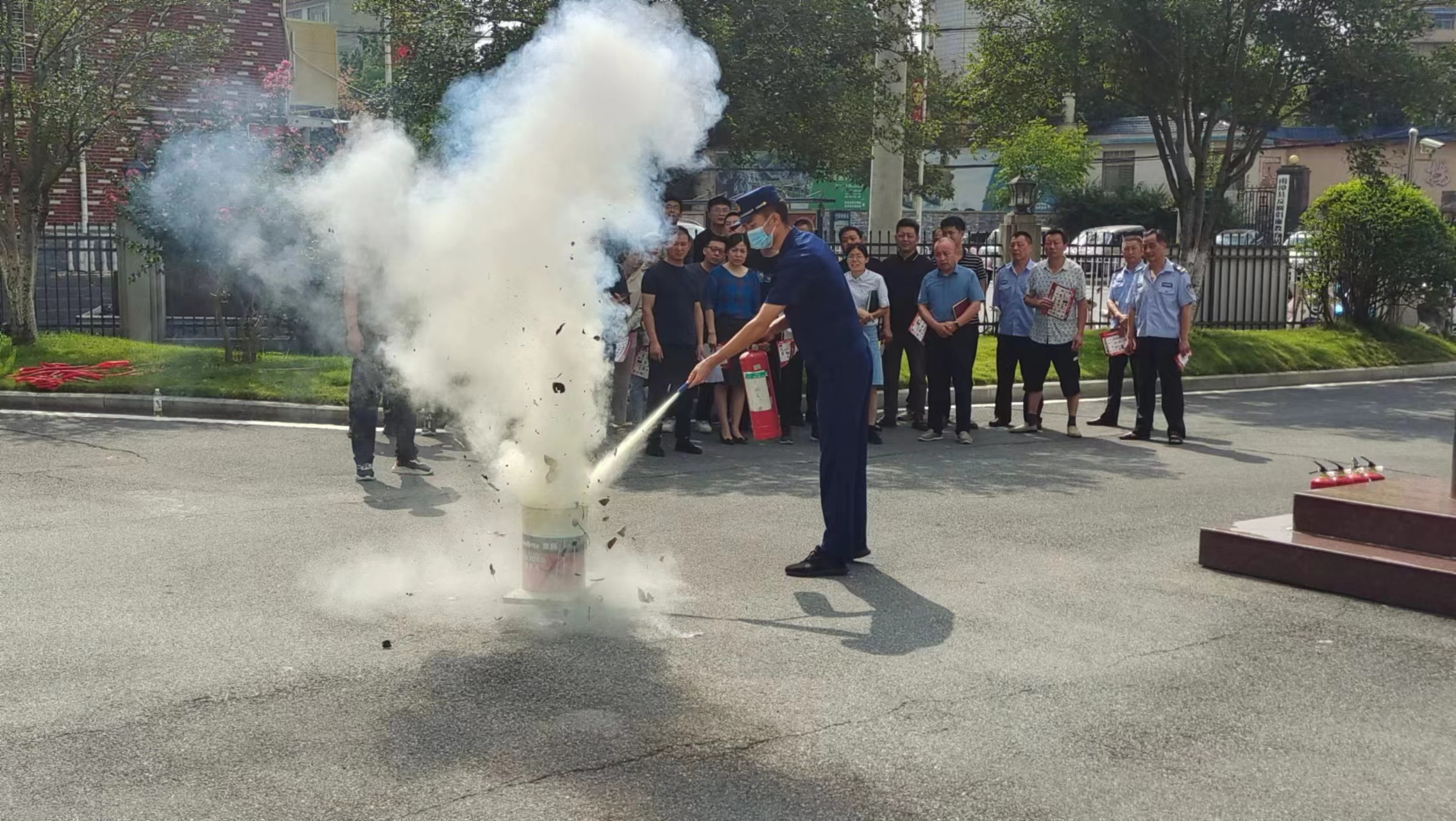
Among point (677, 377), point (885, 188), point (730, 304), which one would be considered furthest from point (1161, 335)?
point (885, 188)

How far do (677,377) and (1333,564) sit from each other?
6.00m

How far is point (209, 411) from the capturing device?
1392 centimetres

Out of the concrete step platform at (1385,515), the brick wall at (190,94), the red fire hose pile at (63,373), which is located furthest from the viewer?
the brick wall at (190,94)

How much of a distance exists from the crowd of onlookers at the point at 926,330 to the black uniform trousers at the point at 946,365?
1 centimetres

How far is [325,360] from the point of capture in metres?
16.5

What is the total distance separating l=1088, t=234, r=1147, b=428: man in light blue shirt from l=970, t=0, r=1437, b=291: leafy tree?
7022 mm

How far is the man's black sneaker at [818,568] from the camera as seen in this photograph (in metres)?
7.29

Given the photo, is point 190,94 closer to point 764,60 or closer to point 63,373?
point 63,373

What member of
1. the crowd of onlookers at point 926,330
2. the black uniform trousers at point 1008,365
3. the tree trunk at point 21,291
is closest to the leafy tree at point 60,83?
the tree trunk at point 21,291

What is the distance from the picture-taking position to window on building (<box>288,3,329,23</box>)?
2298 inches

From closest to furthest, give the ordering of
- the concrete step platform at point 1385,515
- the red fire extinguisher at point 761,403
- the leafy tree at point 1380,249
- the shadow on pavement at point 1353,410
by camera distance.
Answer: the concrete step platform at point 1385,515 < the red fire extinguisher at point 761,403 < the shadow on pavement at point 1353,410 < the leafy tree at point 1380,249

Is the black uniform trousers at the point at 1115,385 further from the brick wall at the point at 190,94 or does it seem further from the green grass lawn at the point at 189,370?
→ the brick wall at the point at 190,94

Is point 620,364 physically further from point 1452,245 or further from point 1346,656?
point 1452,245

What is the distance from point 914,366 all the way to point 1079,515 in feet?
14.6
